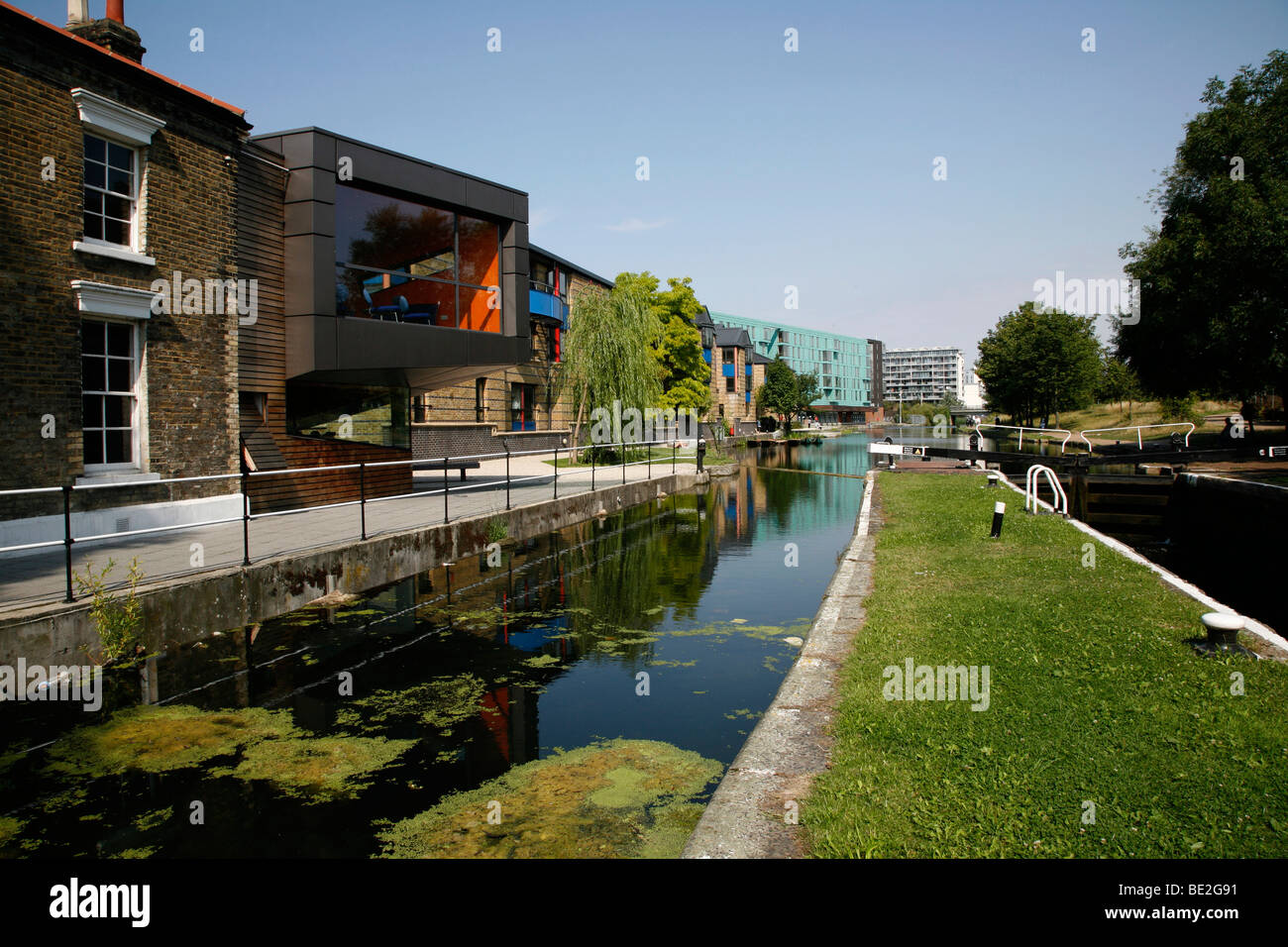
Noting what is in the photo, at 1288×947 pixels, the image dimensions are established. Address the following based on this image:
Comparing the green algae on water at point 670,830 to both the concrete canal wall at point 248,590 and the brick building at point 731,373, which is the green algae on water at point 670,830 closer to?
the concrete canal wall at point 248,590

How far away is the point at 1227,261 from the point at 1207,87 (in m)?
A: 9.00

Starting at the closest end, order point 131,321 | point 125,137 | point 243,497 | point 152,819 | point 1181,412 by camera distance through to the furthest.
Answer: point 152,819 → point 243,497 → point 125,137 → point 131,321 → point 1181,412

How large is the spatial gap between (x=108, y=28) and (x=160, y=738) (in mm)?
10688

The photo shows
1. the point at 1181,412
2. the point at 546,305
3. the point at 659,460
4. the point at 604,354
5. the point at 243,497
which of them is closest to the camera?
the point at 243,497

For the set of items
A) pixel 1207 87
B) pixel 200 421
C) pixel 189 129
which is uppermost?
pixel 1207 87

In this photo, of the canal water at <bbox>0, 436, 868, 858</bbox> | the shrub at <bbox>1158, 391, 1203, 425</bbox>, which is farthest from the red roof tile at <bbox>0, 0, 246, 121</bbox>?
the shrub at <bbox>1158, 391, 1203, 425</bbox>

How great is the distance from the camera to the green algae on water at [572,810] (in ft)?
13.8

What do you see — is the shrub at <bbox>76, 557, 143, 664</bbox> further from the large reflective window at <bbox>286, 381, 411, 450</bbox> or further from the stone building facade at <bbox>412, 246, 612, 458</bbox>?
the stone building facade at <bbox>412, 246, 612, 458</bbox>

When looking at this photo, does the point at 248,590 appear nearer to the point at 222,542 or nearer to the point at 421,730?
the point at 222,542

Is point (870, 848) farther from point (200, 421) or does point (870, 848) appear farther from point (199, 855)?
point (200, 421)

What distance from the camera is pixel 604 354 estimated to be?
32.2 metres

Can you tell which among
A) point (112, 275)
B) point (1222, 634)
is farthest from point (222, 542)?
point (1222, 634)

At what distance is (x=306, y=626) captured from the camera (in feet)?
28.8
